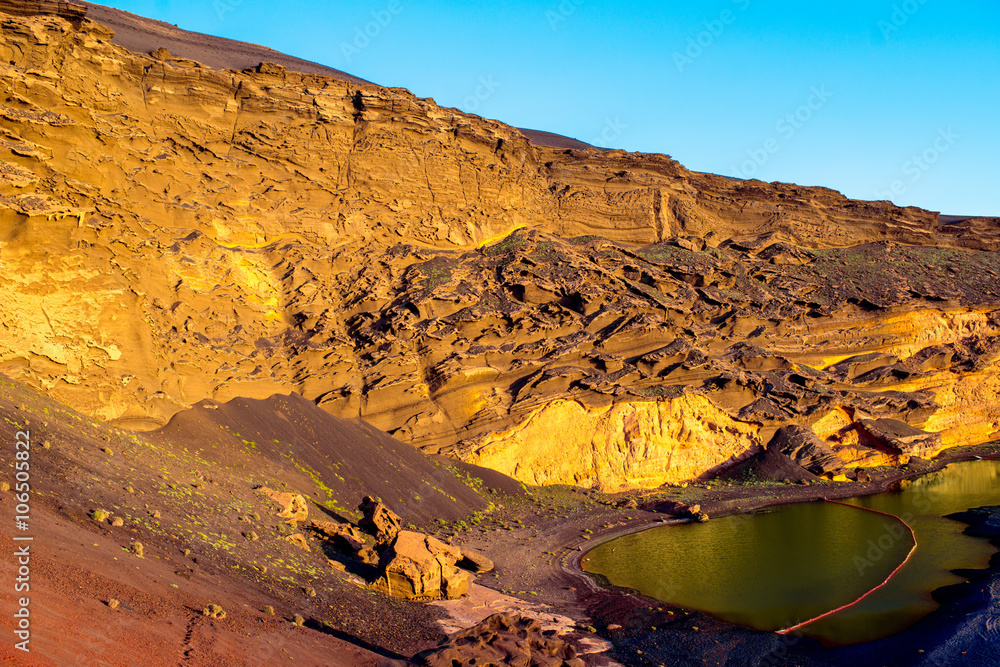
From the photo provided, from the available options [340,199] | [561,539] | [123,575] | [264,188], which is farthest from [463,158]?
[123,575]

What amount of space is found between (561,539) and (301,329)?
1296cm

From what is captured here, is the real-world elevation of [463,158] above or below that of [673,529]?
above

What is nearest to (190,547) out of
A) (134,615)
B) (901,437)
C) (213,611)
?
(213,611)

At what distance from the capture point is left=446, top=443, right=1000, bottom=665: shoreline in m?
13.7

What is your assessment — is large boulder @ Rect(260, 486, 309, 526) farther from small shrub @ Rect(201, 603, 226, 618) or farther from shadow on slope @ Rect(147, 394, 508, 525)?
small shrub @ Rect(201, 603, 226, 618)

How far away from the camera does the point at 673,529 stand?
75.9 feet

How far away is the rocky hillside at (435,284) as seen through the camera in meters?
18.1

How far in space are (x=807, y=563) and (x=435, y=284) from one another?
1748 cm

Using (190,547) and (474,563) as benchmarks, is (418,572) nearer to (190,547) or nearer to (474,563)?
(474,563)

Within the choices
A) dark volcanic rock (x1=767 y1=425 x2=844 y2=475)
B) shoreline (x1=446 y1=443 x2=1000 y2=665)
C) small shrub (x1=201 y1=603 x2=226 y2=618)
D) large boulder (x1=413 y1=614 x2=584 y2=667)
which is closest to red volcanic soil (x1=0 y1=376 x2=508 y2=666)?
small shrub (x1=201 y1=603 x2=226 y2=618)

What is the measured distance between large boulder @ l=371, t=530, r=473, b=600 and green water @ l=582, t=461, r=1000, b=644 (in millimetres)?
5879

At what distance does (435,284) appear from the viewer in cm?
2709

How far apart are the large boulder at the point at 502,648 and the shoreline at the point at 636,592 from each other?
3.73ft

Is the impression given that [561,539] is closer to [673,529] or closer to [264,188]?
[673,529]
